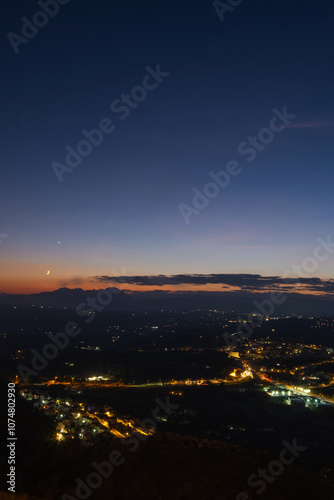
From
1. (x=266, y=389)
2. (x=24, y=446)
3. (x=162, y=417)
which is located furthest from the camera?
(x=266, y=389)

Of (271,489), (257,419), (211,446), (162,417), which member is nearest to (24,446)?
(211,446)

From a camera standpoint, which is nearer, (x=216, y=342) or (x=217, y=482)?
(x=217, y=482)

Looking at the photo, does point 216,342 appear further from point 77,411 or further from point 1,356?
point 77,411

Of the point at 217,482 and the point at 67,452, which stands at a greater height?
the point at 217,482

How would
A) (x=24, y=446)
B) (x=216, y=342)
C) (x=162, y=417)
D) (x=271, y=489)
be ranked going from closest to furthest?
(x=271, y=489) < (x=24, y=446) < (x=162, y=417) < (x=216, y=342)

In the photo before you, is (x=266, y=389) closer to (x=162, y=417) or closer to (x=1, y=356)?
(x=162, y=417)

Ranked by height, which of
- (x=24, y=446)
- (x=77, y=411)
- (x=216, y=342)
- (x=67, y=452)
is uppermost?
(x=67, y=452)

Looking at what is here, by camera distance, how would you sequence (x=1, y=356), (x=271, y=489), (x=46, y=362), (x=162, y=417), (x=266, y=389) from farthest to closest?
(x=1, y=356)
(x=46, y=362)
(x=266, y=389)
(x=162, y=417)
(x=271, y=489)

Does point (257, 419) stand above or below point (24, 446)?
below

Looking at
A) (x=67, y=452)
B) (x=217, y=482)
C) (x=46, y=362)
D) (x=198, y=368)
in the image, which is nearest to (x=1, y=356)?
(x=46, y=362)
